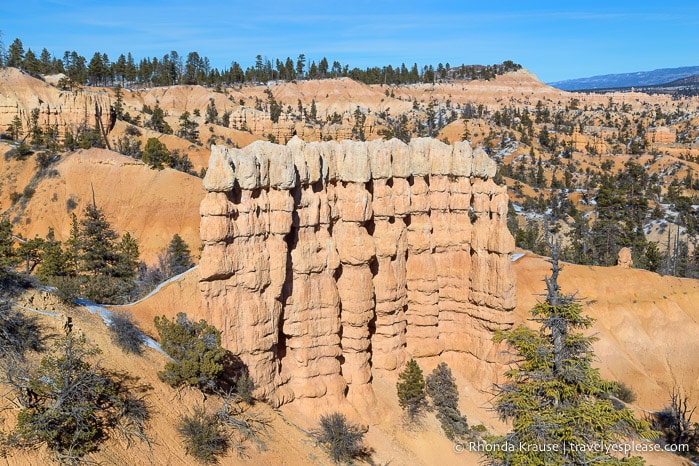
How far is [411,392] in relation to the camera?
23484 mm

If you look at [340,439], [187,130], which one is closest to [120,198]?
[187,130]

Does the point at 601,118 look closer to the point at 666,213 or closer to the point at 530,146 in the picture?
the point at 530,146

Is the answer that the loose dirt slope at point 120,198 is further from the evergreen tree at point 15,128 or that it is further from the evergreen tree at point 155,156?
the evergreen tree at point 15,128

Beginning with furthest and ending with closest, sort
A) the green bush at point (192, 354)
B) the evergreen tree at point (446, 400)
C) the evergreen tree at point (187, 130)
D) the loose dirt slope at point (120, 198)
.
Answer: the evergreen tree at point (187, 130)
the loose dirt slope at point (120, 198)
the evergreen tree at point (446, 400)
the green bush at point (192, 354)

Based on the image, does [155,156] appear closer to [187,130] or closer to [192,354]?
[187,130]

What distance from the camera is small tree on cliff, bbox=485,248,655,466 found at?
38.8ft

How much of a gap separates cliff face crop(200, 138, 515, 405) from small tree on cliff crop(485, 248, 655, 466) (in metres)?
10.5

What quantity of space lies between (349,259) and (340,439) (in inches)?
288

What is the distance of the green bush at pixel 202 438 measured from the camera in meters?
16.2

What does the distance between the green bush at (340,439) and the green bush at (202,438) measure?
→ 14.5 feet

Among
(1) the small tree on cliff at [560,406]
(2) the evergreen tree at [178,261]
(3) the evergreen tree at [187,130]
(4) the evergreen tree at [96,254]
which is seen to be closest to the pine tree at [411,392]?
(1) the small tree on cliff at [560,406]

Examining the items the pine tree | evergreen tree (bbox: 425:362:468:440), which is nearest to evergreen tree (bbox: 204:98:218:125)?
evergreen tree (bbox: 425:362:468:440)

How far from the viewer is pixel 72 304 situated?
19.5 meters

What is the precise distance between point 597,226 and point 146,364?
51.4 metres
